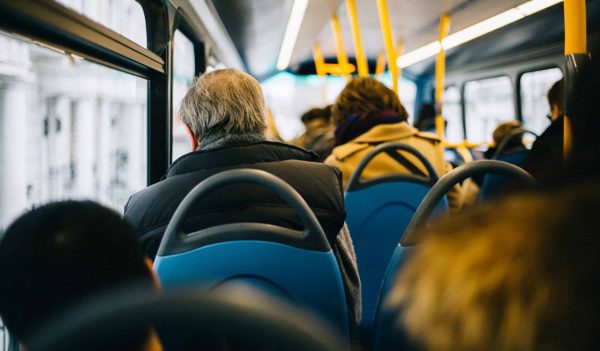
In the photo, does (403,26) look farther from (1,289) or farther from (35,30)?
(1,289)

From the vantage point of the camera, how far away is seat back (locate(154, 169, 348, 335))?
3.80 feet

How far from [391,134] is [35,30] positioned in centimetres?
167

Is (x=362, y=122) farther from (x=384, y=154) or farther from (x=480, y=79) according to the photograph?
(x=480, y=79)

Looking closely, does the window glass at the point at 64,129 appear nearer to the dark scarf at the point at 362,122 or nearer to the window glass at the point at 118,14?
the window glass at the point at 118,14

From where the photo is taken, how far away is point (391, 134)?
2549mm

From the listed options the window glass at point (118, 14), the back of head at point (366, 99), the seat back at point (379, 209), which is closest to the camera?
the window glass at point (118, 14)

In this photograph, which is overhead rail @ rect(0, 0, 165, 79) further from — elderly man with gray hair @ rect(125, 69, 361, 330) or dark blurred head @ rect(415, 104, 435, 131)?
dark blurred head @ rect(415, 104, 435, 131)

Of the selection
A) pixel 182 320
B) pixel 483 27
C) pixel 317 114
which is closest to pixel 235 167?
pixel 182 320

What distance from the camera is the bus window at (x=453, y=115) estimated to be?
821cm

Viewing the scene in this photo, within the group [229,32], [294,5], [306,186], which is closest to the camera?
[306,186]

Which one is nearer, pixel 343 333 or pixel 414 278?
pixel 414 278

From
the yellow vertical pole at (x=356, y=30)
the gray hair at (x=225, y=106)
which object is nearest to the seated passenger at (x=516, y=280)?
the gray hair at (x=225, y=106)

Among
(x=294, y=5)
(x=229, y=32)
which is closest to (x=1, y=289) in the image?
(x=294, y=5)

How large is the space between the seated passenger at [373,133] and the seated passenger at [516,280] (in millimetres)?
1943
